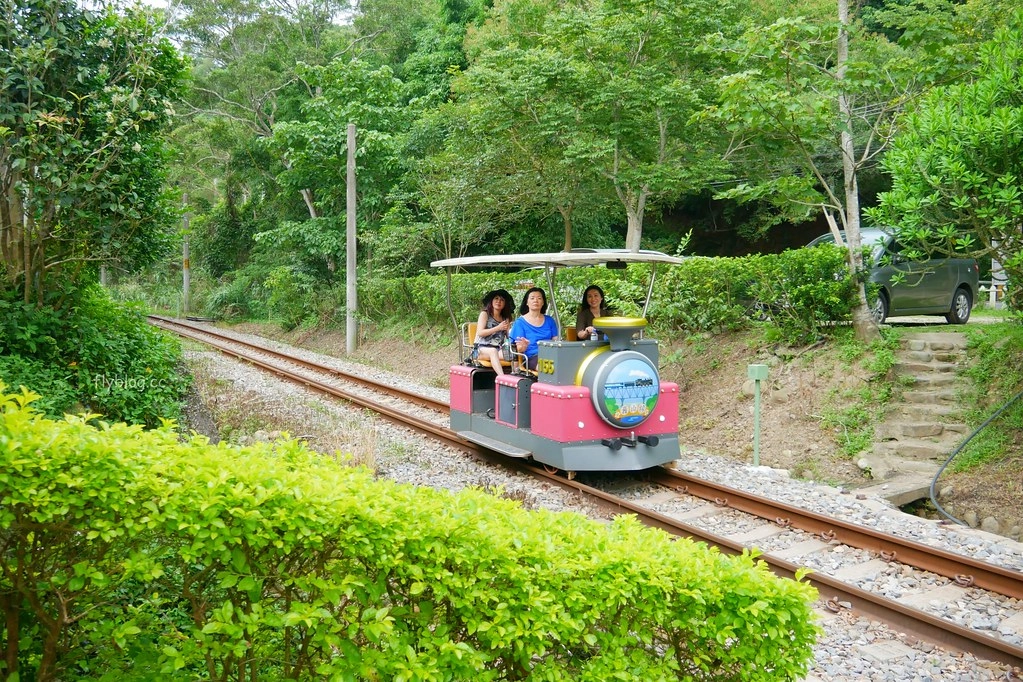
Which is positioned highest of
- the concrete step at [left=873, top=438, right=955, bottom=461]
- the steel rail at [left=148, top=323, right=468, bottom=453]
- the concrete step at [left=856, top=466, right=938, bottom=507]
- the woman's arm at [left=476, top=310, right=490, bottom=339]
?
the woman's arm at [left=476, top=310, right=490, bottom=339]

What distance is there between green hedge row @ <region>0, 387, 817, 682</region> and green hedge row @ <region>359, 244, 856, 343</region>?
6299mm

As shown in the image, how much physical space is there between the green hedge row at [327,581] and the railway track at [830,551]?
232 centimetres

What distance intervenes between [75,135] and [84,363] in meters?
2.59

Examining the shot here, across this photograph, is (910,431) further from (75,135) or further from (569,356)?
(75,135)

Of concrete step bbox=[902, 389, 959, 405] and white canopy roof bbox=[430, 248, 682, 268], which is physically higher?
white canopy roof bbox=[430, 248, 682, 268]

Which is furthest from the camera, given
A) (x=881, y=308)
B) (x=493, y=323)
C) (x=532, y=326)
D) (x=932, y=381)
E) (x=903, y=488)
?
(x=881, y=308)

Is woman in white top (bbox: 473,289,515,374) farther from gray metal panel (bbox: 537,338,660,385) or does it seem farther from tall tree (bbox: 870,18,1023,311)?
tall tree (bbox: 870,18,1023,311)

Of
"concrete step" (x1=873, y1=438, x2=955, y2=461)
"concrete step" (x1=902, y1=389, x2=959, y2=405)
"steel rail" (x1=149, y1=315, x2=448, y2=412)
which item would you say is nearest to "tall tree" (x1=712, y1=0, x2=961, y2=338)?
"concrete step" (x1=902, y1=389, x2=959, y2=405)

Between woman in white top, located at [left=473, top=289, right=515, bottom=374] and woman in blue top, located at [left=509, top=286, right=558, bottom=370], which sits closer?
woman in blue top, located at [left=509, top=286, right=558, bottom=370]

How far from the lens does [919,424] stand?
9.88 m

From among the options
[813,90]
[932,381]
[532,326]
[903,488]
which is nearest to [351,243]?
[532,326]

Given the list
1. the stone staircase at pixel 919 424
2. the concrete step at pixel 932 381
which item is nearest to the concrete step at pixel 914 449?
the stone staircase at pixel 919 424

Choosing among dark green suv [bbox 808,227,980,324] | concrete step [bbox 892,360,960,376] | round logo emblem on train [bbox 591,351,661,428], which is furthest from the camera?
dark green suv [bbox 808,227,980,324]

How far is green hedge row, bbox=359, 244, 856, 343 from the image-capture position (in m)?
11.4
